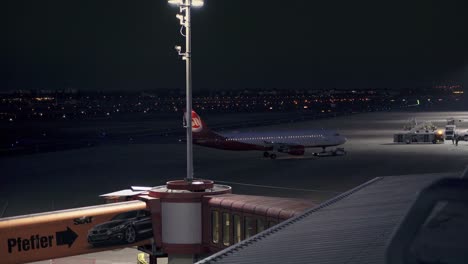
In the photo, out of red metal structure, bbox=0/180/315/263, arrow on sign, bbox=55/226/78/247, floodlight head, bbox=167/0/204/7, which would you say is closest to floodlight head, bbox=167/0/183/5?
floodlight head, bbox=167/0/204/7

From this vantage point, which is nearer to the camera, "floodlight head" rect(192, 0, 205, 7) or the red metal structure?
the red metal structure

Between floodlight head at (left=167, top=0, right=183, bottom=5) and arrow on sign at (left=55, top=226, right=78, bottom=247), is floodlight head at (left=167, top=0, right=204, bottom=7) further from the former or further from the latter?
arrow on sign at (left=55, top=226, right=78, bottom=247)

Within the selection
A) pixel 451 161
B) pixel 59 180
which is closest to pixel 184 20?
pixel 59 180

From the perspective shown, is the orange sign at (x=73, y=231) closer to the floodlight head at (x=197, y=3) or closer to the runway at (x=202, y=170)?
the floodlight head at (x=197, y=3)

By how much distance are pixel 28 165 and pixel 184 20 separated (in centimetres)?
4783

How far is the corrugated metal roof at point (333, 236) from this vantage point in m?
9.64

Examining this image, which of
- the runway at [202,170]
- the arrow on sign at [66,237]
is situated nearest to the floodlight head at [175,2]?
the arrow on sign at [66,237]

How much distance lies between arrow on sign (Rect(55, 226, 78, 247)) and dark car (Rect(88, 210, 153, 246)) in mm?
617

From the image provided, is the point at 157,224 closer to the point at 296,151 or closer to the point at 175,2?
the point at 175,2

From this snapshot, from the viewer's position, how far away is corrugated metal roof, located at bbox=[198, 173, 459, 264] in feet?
31.6

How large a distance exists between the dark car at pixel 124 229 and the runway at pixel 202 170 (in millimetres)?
17238

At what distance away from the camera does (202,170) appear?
6206 cm

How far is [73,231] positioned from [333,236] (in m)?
13.7

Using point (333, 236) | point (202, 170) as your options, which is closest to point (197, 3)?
point (333, 236)
